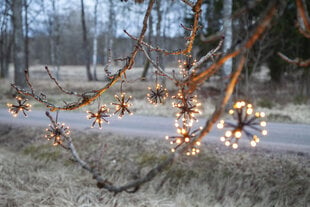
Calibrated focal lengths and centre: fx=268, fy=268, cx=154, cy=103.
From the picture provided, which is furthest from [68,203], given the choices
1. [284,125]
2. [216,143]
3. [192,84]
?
[284,125]

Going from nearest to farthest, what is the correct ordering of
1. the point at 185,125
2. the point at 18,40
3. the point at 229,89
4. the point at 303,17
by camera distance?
the point at 229,89 < the point at 303,17 < the point at 185,125 < the point at 18,40

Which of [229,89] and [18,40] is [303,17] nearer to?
[229,89]

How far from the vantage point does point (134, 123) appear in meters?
8.79

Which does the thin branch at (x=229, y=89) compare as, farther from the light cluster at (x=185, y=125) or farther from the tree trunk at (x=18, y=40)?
the tree trunk at (x=18, y=40)

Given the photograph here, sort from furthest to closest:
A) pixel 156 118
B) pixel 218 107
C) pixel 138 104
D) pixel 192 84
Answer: pixel 138 104
pixel 156 118
pixel 192 84
pixel 218 107

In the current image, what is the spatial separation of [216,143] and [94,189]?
311cm

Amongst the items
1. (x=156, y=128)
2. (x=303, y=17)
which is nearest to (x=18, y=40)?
(x=156, y=128)

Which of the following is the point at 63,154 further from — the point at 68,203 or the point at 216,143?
the point at 216,143

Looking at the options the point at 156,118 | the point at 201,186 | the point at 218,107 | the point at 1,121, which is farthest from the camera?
the point at 156,118

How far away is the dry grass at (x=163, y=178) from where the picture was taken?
533 cm

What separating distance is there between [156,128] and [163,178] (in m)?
2.30

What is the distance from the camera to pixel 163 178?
6.05 m

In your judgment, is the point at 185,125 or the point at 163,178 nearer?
the point at 185,125

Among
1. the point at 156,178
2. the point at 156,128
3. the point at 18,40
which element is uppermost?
the point at 18,40
